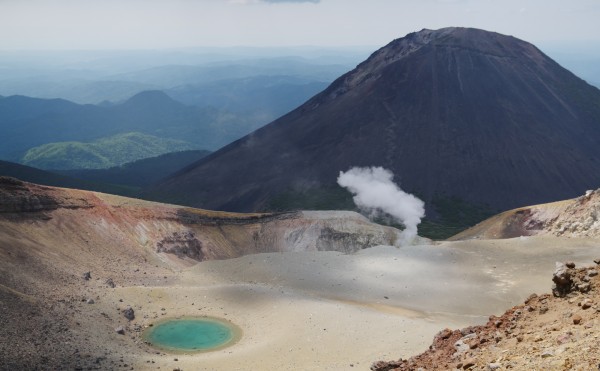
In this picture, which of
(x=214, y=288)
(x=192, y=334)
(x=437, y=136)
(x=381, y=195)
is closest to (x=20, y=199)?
(x=214, y=288)

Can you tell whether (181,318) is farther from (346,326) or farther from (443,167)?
(443,167)

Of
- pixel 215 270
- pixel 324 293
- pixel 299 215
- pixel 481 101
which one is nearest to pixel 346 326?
pixel 324 293

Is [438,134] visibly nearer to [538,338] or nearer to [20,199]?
[20,199]

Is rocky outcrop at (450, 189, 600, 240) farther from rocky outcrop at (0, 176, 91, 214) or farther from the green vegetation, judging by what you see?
the green vegetation

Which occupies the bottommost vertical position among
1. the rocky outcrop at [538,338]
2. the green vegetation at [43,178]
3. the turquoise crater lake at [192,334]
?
the rocky outcrop at [538,338]

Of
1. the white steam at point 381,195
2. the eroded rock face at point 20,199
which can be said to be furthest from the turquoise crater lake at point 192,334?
the white steam at point 381,195

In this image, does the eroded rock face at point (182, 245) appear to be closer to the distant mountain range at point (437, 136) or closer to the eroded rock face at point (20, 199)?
the eroded rock face at point (20, 199)
